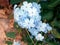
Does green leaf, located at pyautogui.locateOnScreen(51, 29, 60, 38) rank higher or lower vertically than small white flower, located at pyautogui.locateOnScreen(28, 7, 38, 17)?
lower

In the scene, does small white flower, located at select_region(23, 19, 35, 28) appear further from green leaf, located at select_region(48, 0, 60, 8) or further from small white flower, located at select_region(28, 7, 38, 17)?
green leaf, located at select_region(48, 0, 60, 8)

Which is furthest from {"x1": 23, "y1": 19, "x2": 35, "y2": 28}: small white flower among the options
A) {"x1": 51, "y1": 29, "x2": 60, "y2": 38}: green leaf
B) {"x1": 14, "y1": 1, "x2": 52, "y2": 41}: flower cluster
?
{"x1": 51, "y1": 29, "x2": 60, "y2": 38}: green leaf

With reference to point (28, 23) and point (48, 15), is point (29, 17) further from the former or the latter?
point (48, 15)

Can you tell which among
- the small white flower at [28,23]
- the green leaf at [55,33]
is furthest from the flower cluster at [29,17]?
the green leaf at [55,33]

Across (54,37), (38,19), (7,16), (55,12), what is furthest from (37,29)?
(7,16)

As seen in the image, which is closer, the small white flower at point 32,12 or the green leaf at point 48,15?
the small white flower at point 32,12

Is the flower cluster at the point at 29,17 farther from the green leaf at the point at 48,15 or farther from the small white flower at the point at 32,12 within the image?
the green leaf at the point at 48,15

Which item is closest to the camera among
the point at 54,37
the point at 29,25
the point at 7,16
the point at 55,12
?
the point at 29,25

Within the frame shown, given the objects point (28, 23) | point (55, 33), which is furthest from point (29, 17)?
point (55, 33)

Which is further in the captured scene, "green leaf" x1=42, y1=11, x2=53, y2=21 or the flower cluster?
"green leaf" x1=42, y1=11, x2=53, y2=21

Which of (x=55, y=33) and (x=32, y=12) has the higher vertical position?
(x=32, y=12)

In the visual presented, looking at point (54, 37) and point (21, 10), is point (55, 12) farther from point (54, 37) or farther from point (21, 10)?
point (21, 10)
